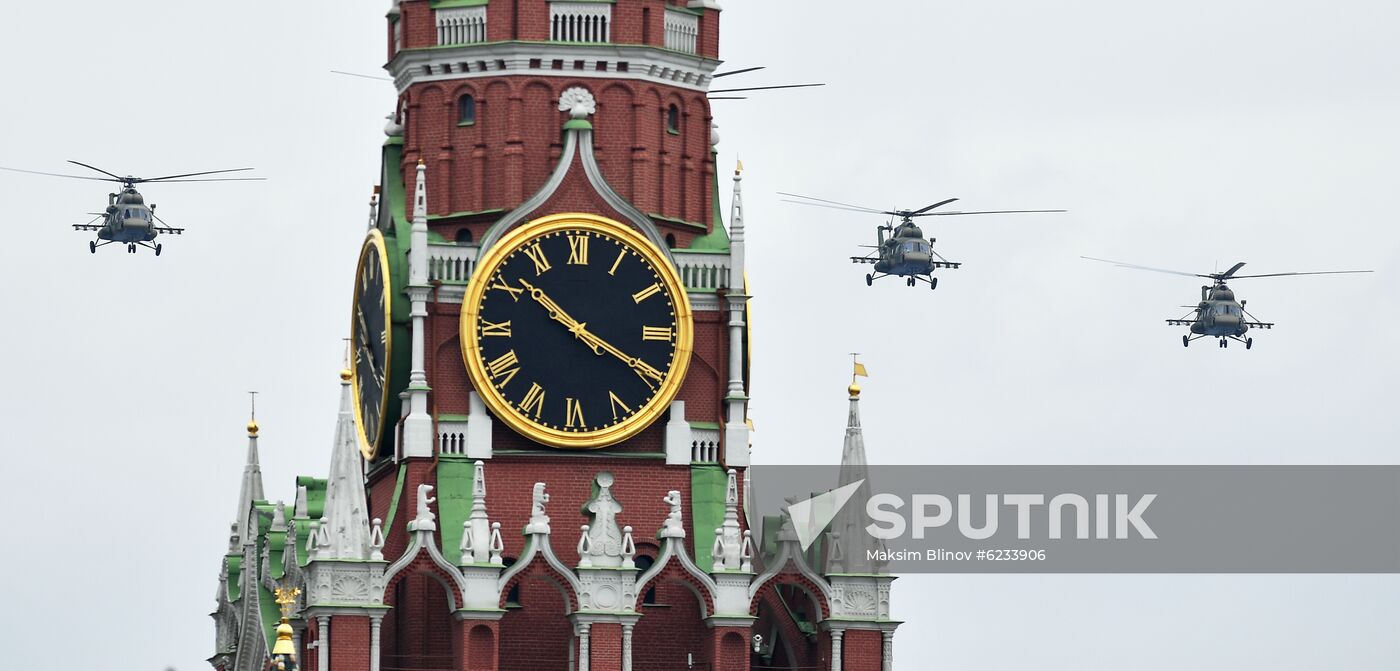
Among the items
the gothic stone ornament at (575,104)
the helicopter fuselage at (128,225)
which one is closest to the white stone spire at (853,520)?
the gothic stone ornament at (575,104)

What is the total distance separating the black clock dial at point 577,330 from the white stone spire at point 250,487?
12.8 m

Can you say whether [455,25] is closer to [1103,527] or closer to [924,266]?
[1103,527]

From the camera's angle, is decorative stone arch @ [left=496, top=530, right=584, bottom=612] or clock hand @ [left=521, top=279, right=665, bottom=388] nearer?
decorative stone arch @ [left=496, top=530, right=584, bottom=612]

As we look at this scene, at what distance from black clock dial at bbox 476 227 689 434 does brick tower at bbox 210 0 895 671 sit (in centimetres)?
5

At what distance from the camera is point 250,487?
125m

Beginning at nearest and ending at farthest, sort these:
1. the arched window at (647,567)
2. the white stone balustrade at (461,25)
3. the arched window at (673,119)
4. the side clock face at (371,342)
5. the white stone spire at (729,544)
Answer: the white stone spire at (729,544)
the arched window at (647,567)
the side clock face at (371,342)
the white stone balustrade at (461,25)
the arched window at (673,119)

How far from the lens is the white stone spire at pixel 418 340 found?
4439 inches

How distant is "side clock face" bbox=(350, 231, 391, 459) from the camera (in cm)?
11438

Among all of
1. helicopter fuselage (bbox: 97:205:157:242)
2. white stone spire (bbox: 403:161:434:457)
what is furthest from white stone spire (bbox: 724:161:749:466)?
helicopter fuselage (bbox: 97:205:157:242)

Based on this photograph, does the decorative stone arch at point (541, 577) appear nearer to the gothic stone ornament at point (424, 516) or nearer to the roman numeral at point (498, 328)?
the gothic stone ornament at point (424, 516)

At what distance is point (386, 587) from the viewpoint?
4348 inches

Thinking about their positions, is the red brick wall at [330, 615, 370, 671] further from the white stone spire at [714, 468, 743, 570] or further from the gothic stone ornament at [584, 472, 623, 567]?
the white stone spire at [714, 468, 743, 570]

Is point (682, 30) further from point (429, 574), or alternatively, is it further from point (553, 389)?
point (429, 574)

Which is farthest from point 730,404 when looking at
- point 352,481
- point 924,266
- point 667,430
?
point 924,266
